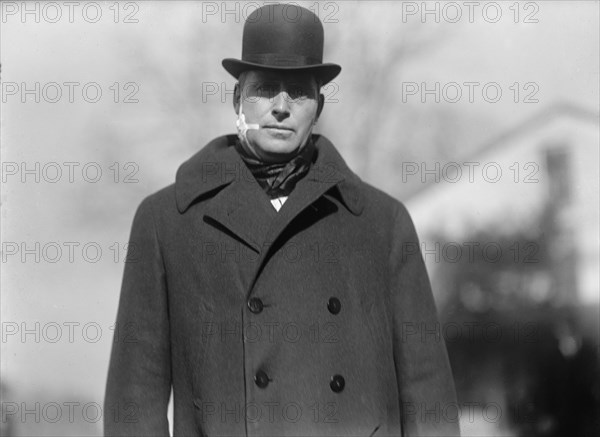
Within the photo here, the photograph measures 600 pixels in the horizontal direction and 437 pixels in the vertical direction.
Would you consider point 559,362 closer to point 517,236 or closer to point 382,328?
point 517,236

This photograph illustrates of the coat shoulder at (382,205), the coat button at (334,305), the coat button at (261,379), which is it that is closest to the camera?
the coat button at (261,379)

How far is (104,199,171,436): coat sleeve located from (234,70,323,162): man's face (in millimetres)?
416

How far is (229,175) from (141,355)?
A: 0.56m

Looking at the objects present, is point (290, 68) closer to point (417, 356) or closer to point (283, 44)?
point (283, 44)

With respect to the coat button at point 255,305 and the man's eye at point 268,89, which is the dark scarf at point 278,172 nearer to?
the man's eye at point 268,89

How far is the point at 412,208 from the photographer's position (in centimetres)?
380

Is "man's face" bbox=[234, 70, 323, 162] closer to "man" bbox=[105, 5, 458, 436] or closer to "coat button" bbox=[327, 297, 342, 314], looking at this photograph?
"man" bbox=[105, 5, 458, 436]

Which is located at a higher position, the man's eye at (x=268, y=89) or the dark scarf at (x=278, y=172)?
the man's eye at (x=268, y=89)

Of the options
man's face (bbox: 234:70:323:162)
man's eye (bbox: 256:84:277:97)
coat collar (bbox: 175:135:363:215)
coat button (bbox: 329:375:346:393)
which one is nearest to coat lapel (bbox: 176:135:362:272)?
coat collar (bbox: 175:135:363:215)

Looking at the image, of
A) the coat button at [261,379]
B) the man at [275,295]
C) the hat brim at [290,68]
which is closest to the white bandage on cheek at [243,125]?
the man at [275,295]

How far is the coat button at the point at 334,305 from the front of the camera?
2.79m

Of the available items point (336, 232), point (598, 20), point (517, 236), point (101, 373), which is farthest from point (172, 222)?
point (598, 20)

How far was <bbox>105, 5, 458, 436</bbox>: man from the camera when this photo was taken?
2.73 metres

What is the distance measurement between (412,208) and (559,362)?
80cm
